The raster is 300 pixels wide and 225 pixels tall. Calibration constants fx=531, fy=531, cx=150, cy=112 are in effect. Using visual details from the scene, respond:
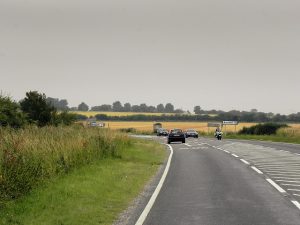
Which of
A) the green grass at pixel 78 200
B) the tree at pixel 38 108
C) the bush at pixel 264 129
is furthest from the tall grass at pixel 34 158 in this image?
the bush at pixel 264 129

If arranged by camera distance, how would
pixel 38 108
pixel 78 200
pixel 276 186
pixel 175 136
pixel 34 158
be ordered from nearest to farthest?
pixel 78 200 < pixel 34 158 < pixel 276 186 < pixel 38 108 < pixel 175 136

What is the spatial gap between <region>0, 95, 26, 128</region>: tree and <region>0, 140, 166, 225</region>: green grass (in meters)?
14.2

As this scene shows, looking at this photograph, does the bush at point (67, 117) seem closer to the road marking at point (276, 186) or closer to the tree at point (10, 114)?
the tree at point (10, 114)

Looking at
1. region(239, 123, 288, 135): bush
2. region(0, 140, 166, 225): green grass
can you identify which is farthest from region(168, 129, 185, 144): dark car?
region(0, 140, 166, 225): green grass

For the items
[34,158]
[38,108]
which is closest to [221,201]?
[34,158]

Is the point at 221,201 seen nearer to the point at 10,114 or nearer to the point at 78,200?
the point at 78,200

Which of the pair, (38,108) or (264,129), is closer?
(38,108)

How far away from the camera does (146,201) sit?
1253 cm

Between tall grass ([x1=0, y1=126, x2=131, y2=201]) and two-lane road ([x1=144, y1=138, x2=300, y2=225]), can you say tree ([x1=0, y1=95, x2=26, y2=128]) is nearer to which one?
tall grass ([x1=0, y1=126, x2=131, y2=201])

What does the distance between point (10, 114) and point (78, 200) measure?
21.6 m

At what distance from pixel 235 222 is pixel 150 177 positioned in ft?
28.6

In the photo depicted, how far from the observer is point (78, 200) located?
1216 cm

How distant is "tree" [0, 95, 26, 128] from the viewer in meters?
31.0

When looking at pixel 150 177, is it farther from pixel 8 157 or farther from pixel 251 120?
pixel 251 120
